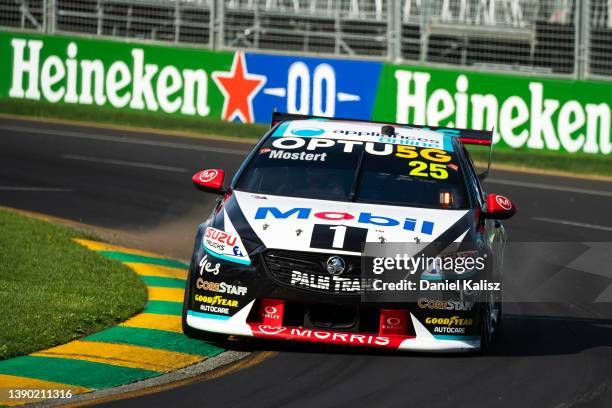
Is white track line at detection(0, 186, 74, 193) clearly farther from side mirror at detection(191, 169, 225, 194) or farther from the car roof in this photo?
side mirror at detection(191, 169, 225, 194)

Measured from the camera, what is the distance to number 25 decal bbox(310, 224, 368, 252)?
27.4 feet

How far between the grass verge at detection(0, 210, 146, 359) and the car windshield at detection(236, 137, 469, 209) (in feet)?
4.89

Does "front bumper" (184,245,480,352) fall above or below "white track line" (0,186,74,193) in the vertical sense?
above

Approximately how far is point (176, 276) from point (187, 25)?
13098 mm

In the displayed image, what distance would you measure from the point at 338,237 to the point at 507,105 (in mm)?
13870

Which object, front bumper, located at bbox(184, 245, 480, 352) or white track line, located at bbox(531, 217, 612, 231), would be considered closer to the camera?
front bumper, located at bbox(184, 245, 480, 352)

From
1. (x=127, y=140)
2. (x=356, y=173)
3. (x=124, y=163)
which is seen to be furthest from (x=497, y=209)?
(x=127, y=140)

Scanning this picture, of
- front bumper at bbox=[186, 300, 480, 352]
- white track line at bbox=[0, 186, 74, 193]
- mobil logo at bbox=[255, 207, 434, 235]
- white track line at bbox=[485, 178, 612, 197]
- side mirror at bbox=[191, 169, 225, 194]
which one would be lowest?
white track line at bbox=[485, 178, 612, 197]

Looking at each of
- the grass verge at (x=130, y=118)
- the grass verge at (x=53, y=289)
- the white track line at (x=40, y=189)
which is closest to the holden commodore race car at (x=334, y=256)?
the grass verge at (x=53, y=289)

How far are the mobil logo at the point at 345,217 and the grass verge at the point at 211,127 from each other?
1305cm

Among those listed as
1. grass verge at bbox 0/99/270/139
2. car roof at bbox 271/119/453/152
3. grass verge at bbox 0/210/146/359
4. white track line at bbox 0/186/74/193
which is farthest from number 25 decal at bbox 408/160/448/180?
grass verge at bbox 0/99/270/139

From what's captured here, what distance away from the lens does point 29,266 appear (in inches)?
435

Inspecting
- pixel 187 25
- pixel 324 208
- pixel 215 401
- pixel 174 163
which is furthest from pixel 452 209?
pixel 187 25

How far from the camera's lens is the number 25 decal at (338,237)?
329 inches
